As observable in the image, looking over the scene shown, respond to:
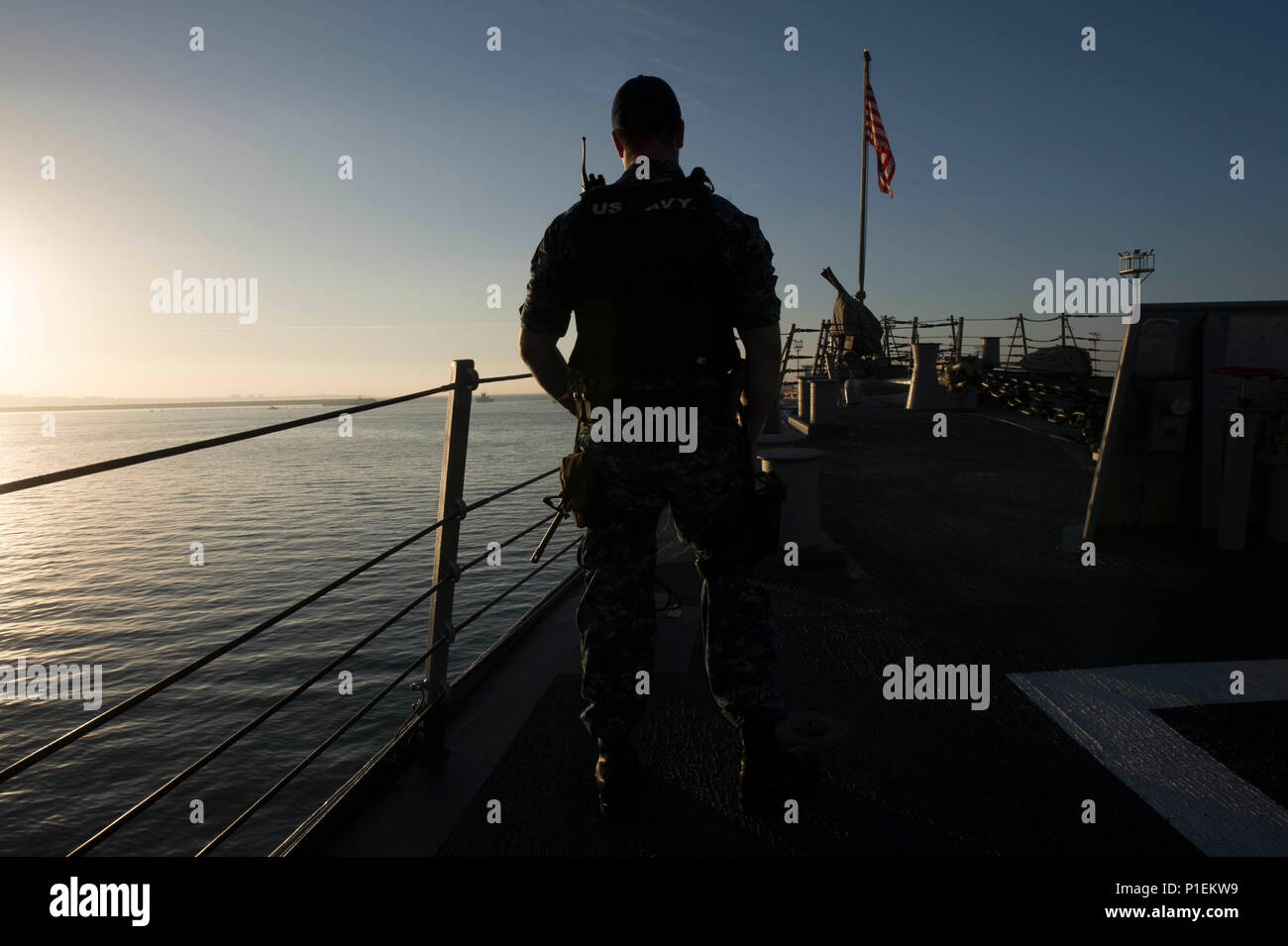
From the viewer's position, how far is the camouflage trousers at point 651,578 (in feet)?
7.12

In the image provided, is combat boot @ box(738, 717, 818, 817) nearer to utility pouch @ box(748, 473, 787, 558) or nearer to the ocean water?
utility pouch @ box(748, 473, 787, 558)

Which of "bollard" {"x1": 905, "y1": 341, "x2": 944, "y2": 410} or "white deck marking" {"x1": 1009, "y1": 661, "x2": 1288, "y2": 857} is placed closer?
"white deck marking" {"x1": 1009, "y1": 661, "x2": 1288, "y2": 857}

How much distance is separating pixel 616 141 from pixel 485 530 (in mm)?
31443

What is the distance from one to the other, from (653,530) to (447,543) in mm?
761

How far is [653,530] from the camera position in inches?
91.3

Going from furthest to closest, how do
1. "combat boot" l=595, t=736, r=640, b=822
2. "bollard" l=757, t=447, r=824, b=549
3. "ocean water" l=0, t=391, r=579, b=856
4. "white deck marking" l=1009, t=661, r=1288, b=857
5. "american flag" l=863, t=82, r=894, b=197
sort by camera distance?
1. "american flag" l=863, t=82, r=894, b=197
2. "ocean water" l=0, t=391, r=579, b=856
3. "bollard" l=757, t=447, r=824, b=549
4. "combat boot" l=595, t=736, r=640, b=822
5. "white deck marking" l=1009, t=661, r=1288, b=857

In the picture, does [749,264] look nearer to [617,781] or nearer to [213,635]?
[617,781]

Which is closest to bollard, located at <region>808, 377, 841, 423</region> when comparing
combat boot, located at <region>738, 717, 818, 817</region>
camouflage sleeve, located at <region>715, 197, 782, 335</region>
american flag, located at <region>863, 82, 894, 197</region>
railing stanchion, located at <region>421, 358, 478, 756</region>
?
railing stanchion, located at <region>421, 358, 478, 756</region>

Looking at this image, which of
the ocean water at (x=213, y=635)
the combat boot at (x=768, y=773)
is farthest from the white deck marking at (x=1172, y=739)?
the ocean water at (x=213, y=635)

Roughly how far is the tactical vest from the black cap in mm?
194

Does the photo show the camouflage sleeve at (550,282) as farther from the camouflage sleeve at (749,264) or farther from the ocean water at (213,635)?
the ocean water at (213,635)

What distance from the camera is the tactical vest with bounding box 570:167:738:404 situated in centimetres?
209

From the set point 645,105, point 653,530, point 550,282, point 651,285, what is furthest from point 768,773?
point 645,105
